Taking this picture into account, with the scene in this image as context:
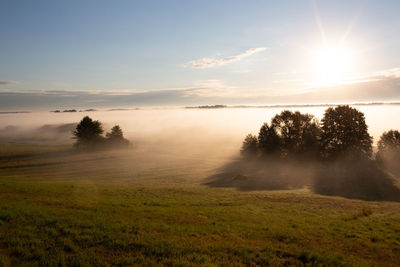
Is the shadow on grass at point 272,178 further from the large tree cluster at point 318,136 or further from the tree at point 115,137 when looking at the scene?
the tree at point 115,137

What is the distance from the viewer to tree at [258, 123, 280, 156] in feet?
248

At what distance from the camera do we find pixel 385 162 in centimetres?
7081

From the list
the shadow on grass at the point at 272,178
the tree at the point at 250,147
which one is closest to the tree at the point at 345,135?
the shadow on grass at the point at 272,178

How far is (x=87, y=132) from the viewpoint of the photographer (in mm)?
109875

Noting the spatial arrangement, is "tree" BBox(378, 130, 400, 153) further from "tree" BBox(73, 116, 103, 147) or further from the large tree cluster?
"tree" BBox(73, 116, 103, 147)

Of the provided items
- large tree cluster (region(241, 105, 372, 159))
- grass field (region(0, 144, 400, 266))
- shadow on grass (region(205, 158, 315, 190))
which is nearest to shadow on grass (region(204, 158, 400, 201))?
shadow on grass (region(205, 158, 315, 190))

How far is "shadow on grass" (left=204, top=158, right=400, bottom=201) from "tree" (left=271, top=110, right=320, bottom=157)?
5455 mm

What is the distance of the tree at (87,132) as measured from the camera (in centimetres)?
10938

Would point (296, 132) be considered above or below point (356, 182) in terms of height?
above

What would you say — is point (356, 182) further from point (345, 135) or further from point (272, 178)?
point (345, 135)

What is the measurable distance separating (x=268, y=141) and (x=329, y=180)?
27.9 metres

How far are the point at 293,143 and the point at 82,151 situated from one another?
91.7 meters

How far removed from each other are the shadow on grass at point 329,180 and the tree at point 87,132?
80.3 meters

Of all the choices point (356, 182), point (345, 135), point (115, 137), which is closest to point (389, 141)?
point (345, 135)
